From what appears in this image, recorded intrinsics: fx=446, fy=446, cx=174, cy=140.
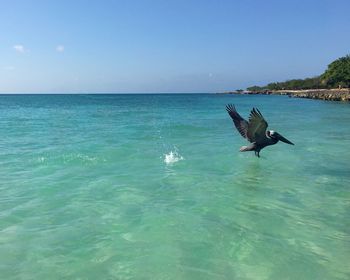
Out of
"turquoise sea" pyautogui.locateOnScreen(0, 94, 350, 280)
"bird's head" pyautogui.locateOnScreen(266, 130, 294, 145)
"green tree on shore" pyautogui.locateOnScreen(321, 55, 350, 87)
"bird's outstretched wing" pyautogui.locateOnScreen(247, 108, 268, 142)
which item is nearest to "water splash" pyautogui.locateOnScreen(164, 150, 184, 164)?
"turquoise sea" pyautogui.locateOnScreen(0, 94, 350, 280)

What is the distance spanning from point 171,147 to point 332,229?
10.3m

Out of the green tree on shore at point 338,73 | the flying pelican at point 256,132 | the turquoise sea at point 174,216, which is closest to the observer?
the turquoise sea at point 174,216

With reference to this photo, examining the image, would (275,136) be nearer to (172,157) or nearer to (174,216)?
(172,157)

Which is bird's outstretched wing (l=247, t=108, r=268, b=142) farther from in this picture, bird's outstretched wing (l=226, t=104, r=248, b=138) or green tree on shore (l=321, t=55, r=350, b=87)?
green tree on shore (l=321, t=55, r=350, b=87)

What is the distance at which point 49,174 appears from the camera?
11578mm

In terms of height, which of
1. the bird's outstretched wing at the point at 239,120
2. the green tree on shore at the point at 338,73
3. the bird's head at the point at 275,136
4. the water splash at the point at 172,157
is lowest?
the water splash at the point at 172,157

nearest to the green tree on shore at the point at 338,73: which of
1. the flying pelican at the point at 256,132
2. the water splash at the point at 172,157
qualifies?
the water splash at the point at 172,157

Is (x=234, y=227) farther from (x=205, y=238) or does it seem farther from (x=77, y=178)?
(x=77, y=178)

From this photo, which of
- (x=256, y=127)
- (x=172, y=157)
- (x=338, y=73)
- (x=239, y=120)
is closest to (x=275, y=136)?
(x=256, y=127)

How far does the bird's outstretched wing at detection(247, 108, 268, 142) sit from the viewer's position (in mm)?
11766

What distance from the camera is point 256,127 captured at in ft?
40.0

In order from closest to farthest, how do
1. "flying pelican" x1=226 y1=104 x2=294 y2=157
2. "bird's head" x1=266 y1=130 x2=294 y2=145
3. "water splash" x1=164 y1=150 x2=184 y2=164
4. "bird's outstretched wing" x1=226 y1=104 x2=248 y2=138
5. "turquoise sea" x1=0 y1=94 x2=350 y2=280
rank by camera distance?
1. "turquoise sea" x1=0 y1=94 x2=350 y2=280
2. "flying pelican" x1=226 y1=104 x2=294 y2=157
3. "bird's head" x1=266 y1=130 x2=294 y2=145
4. "bird's outstretched wing" x1=226 y1=104 x2=248 y2=138
5. "water splash" x1=164 y1=150 x2=184 y2=164

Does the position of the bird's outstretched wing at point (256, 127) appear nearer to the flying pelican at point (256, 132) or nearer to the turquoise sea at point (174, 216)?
the flying pelican at point (256, 132)

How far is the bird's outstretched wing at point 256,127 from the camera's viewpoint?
463 inches
